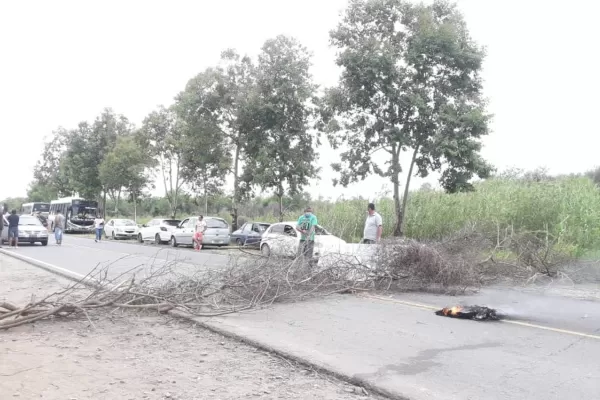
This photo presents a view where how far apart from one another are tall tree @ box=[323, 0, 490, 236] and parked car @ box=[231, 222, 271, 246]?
290 inches

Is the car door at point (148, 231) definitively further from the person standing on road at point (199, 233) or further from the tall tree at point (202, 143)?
the person standing on road at point (199, 233)

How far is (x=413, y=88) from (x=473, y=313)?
11092 millimetres

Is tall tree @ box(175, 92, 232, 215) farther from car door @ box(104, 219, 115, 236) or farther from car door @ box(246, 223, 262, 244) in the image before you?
car door @ box(104, 219, 115, 236)

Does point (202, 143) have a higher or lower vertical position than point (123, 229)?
higher

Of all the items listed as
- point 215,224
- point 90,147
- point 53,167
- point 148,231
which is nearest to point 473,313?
point 215,224

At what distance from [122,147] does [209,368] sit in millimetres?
36507

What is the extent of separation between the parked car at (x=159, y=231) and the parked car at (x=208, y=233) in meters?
1.34

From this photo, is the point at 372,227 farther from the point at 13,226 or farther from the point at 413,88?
the point at 13,226

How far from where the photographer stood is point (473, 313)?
8.19 meters

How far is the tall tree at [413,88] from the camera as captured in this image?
56.5 feet

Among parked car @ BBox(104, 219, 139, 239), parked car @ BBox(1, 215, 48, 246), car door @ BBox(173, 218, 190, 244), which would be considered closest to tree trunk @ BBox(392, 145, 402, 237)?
car door @ BBox(173, 218, 190, 244)

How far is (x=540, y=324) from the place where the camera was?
7.75m

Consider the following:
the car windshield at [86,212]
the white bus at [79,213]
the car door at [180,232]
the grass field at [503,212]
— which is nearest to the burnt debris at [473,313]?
the grass field at [503,212]

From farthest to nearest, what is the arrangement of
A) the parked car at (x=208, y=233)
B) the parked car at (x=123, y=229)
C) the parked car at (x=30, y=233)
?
1. the parked car at (x=123, y=229)
2. the parked car at (x=208, y=233)
3. the parked car at (x=30, y=233)
